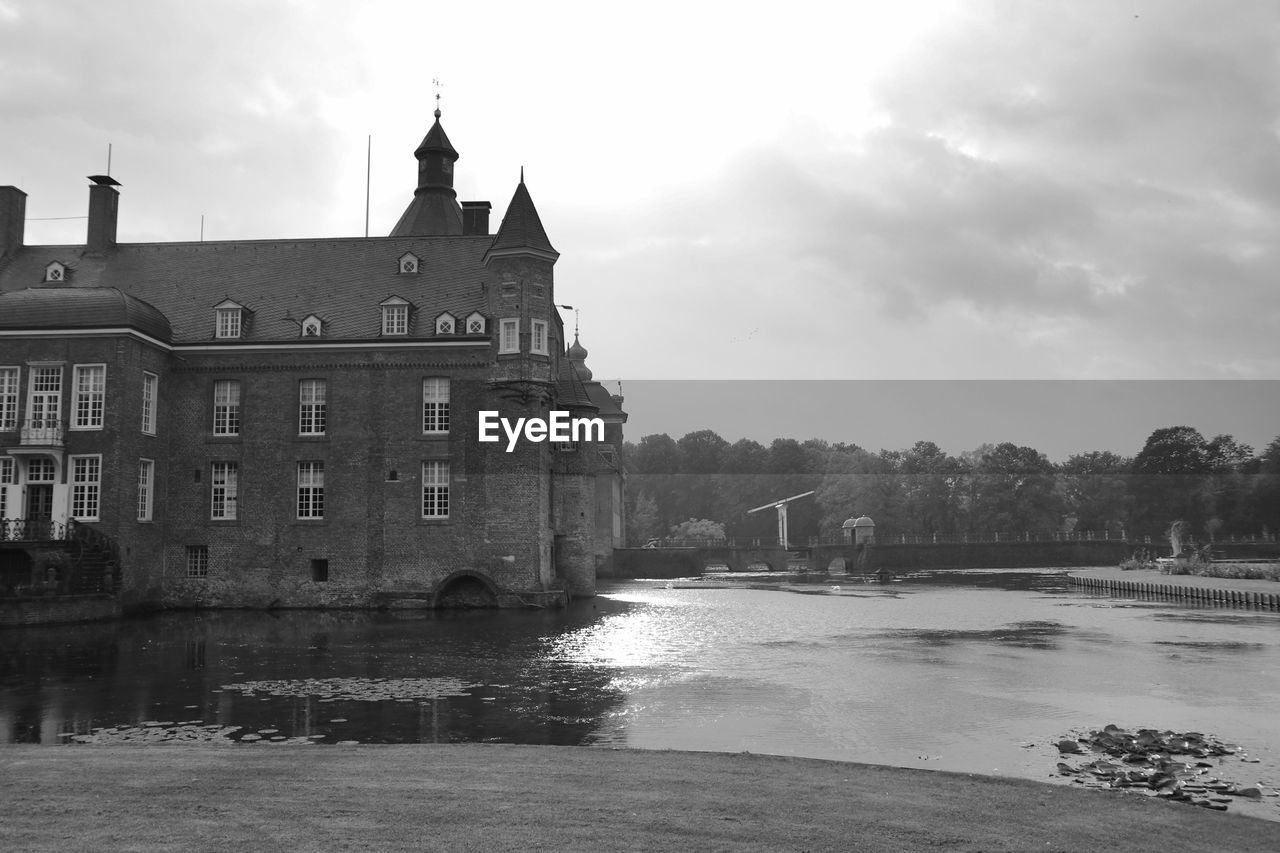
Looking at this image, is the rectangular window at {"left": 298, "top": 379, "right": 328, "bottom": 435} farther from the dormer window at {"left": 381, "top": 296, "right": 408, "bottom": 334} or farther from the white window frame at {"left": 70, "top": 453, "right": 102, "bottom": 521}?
the white window frame at {"left": 70, "top": 453, "right": 102, "bottom": 521}

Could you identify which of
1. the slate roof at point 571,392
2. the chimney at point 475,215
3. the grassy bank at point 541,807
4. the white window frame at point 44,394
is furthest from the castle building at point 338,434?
→ the grassy bank at point 541,807

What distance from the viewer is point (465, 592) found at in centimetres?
4691

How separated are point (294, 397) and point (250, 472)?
390 cm

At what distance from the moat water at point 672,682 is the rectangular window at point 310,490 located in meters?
6.68

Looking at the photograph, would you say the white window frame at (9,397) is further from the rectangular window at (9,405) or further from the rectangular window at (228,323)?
the rectangular window at (228,323)

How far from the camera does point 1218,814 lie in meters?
10.4

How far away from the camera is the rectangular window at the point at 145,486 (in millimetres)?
45625

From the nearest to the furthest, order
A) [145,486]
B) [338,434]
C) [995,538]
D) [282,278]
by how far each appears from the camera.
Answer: [145,486] < [338,434] < [282,278] < [995,538]

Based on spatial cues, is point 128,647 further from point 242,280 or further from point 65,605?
point 242,280

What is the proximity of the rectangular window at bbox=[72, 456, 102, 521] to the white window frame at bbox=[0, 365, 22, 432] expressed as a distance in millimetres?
3372

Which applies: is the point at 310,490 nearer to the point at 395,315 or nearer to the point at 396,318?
the point at 396,318

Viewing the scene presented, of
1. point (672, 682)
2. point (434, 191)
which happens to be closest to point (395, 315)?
point (434, 191)

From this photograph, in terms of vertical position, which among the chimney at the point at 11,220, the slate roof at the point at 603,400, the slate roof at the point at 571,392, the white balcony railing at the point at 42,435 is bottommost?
the white balcony railing at the point at 42,435

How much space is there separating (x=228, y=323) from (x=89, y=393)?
22.9 feet
